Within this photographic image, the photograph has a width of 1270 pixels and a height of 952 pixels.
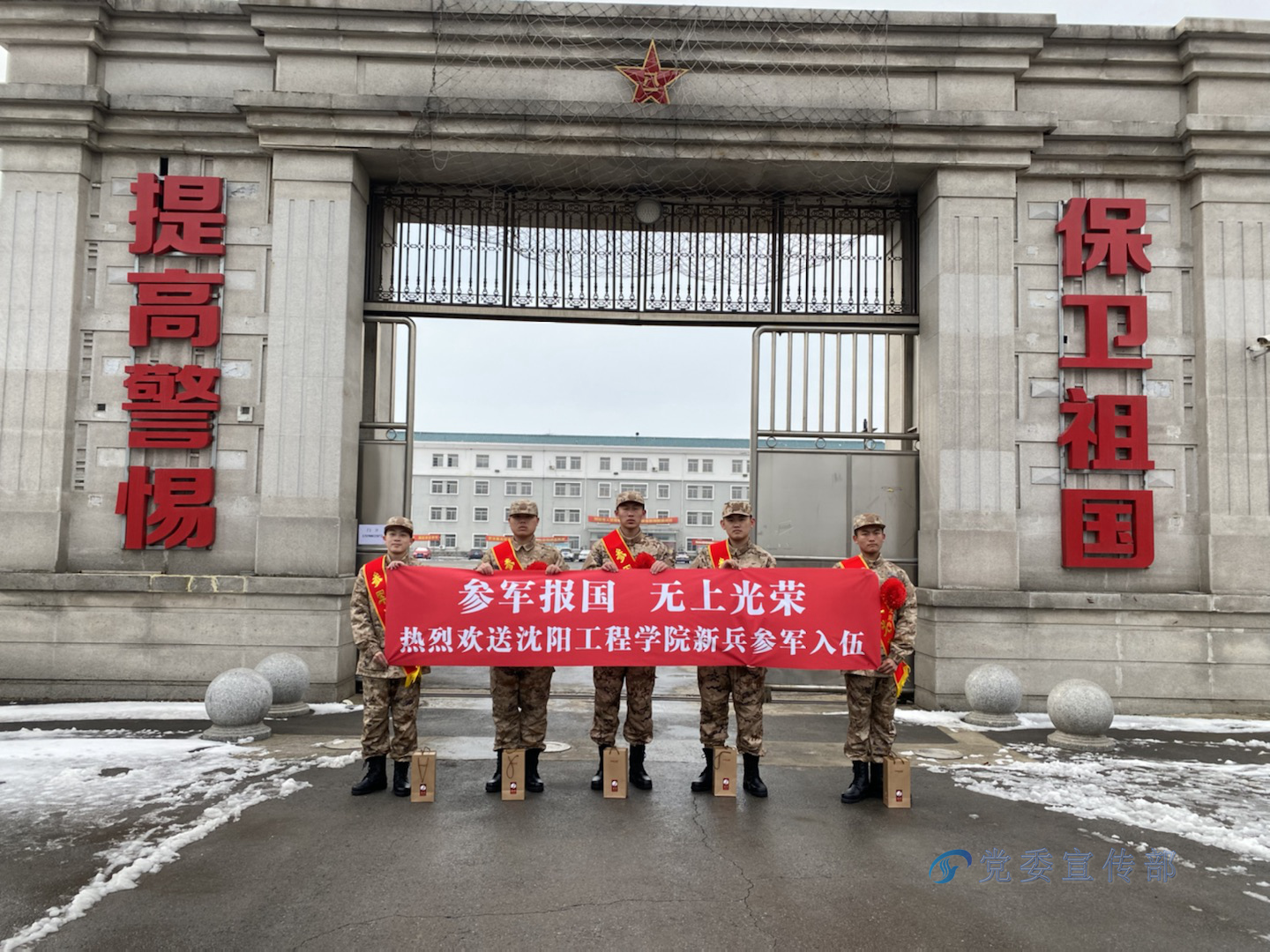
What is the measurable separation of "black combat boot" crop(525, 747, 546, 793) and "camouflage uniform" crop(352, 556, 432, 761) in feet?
2.82

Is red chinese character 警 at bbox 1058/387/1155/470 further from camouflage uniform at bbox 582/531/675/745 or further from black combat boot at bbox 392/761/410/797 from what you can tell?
black combat boot at bbox 392/761/410/797

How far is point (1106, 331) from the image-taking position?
1005 cm

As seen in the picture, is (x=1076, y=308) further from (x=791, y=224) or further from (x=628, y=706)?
(x=628, y=706)

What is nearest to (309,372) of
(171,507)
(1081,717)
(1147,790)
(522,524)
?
(171,507)

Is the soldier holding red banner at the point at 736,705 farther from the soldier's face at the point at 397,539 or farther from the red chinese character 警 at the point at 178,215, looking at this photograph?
the red chinese character 警 at the point at 178,215

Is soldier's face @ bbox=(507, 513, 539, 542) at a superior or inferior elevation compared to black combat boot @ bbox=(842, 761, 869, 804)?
superior

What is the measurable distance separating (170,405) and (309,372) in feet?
5.39

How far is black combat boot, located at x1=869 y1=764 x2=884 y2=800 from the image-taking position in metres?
6.34

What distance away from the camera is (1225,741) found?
854cm

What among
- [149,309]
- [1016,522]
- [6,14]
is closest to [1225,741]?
[1016,522]

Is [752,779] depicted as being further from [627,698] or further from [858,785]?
[627,698]

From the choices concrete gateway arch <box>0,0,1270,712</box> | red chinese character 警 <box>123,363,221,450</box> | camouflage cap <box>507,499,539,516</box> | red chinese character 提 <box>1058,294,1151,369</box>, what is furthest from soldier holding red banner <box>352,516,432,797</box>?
red chinese character 提 <box>1058,294,1151,369</box>

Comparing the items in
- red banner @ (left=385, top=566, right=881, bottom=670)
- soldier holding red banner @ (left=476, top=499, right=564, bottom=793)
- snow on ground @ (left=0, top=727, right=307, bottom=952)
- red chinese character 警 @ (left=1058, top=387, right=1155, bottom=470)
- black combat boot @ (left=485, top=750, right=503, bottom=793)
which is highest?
red chinese character 警 @ (left=1058, top=387, right=1155, bottom=470)

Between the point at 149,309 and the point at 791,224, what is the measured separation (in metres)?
8.01
